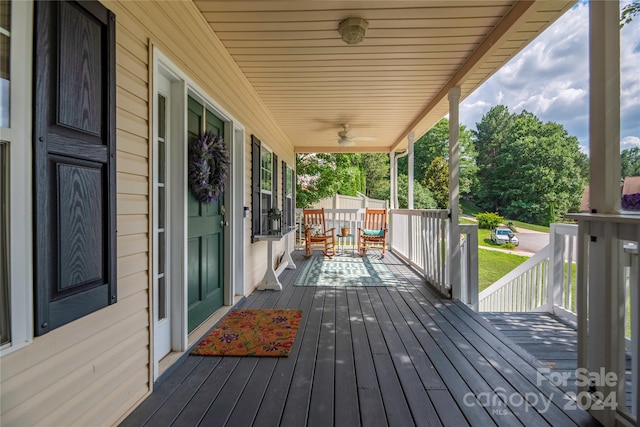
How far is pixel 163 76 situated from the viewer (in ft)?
6.70

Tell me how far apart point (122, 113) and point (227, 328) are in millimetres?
1819

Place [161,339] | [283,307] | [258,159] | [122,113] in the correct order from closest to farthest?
[122,113] < [161,339] < [283,307] < [258,159]

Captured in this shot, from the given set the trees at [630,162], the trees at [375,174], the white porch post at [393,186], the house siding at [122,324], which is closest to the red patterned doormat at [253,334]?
the house siding at [122,324]

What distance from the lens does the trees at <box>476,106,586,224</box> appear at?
15547 mm

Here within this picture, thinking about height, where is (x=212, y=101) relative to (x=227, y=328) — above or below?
above

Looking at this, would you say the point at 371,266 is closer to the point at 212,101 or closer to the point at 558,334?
the point at 558,334

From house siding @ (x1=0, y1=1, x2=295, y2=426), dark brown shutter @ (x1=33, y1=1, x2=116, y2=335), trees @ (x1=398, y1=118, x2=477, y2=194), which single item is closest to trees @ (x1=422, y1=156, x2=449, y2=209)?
trees @ (x1=398, y1=118, x2=477, y2=194)

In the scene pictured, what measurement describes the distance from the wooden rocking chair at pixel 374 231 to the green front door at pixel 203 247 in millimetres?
3906

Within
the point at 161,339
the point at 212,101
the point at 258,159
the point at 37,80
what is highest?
the point at 212,101

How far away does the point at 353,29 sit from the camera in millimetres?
2373

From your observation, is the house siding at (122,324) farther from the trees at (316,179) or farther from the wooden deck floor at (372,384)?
the trees at (316,179)

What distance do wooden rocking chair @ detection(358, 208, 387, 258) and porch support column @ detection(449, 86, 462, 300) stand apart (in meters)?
2.81

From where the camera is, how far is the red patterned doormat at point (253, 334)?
216cm

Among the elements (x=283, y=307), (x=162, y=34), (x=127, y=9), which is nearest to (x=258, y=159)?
(x=283, y=307)
